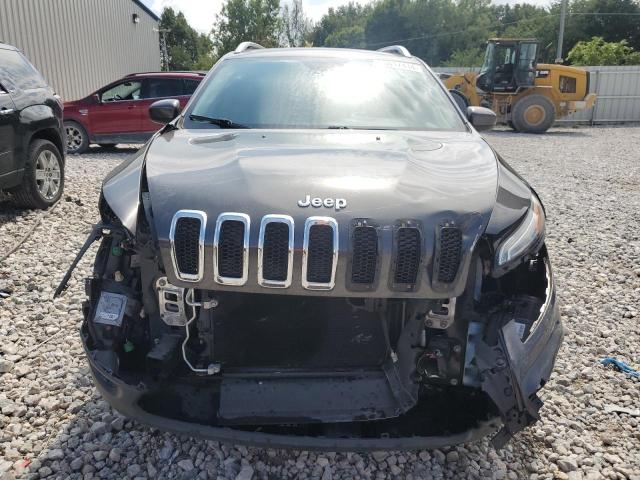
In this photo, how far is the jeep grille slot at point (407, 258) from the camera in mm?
1883

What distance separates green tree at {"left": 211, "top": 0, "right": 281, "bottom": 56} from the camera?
4903cm

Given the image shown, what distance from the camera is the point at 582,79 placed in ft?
60.8

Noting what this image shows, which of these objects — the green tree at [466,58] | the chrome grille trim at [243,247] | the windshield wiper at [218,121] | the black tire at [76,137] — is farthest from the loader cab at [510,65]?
the green tree at [466,58]

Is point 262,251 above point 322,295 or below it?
above

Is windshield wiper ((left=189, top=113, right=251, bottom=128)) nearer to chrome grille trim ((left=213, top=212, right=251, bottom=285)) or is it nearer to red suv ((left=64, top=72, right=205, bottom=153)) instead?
chrome grille trim ((left=213, top=212, right=251, bottom=285))

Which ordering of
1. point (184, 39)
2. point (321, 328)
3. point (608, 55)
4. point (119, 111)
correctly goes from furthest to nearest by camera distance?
point (184, 39)
point (608, 55)
point (119, 111)
point (321, 328)

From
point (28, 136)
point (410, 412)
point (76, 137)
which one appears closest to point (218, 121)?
point (410, 412)

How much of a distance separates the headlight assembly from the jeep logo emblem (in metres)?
0.61

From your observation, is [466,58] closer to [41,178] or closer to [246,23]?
[246,23]

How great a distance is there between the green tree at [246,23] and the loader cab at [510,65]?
33.9 m

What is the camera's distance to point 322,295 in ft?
6.23

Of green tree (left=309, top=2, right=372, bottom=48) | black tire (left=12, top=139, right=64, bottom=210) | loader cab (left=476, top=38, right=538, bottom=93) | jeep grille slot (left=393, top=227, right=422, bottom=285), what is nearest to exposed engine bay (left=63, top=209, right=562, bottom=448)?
jeep grille slot (left=393, top=227, right=422, bottom=285)

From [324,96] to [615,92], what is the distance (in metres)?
24.4

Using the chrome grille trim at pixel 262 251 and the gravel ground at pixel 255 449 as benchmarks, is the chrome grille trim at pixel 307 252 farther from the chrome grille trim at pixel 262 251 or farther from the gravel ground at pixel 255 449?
the gravel ground at pixel 255 449
